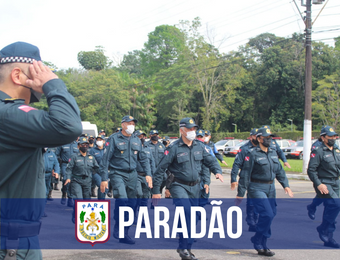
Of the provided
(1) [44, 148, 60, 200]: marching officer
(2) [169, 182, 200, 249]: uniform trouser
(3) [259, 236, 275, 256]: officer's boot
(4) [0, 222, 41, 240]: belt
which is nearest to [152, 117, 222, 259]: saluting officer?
(2) [169, 182, 200, 249]: uniform trouser

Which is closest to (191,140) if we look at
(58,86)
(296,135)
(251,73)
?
(58,86)

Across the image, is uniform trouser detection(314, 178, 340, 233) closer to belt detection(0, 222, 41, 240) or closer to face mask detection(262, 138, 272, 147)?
face mask detection(262, 138, 272, 147)

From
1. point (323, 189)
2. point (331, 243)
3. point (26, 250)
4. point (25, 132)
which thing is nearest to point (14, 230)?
point (26, 250)

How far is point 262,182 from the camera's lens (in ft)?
22.9

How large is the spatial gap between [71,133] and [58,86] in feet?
0.89

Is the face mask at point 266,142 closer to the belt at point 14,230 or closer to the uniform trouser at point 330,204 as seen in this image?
the uniform trouser at point 330,204

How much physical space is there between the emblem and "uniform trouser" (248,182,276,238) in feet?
8.36

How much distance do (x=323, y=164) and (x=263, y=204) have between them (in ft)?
5.81

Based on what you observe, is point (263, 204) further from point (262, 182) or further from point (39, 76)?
point (39, 76)

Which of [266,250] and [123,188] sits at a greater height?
[123,188]

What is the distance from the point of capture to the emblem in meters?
5.43

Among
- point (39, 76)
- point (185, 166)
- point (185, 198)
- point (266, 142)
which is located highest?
point (39, 76)

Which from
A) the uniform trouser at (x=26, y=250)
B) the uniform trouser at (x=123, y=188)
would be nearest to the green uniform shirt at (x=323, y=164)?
the uniform trouser at (x=123, y=188)

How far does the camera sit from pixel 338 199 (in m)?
7.43
